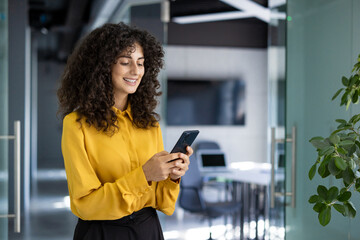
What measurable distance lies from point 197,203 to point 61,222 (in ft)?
4.99

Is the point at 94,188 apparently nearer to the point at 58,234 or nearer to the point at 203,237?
the point at 58,234

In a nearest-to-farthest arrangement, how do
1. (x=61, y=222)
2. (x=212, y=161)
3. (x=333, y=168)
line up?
(x=333, y=168), (x=61, y=222), (x=212, y=161)

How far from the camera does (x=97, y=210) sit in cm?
136

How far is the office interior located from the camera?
8.36 ft

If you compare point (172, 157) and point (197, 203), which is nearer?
point (172, 157)

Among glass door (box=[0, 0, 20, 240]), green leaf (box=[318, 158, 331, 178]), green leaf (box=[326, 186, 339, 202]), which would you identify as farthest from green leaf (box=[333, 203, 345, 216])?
glass door (box=[0, 0, 20, 240])

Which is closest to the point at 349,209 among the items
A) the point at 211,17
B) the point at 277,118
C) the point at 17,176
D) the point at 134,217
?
the point at 134,217

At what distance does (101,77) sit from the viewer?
1465 millimetres

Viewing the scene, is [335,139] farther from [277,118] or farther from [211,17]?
[211,17]

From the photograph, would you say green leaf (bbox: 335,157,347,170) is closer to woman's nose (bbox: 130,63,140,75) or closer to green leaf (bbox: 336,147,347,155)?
green leaf (bbox: 336,147,347,155)

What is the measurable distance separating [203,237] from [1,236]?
2597 millimetres

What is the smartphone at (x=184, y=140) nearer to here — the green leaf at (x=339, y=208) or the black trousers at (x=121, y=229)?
the black trousers at (x=121, y=229)

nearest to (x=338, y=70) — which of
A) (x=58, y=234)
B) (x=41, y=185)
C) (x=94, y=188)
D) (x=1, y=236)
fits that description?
(x=94, y=188)

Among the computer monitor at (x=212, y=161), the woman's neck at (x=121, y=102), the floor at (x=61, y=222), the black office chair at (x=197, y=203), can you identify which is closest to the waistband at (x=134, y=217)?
the woman's neck at (x=121, y=102)
